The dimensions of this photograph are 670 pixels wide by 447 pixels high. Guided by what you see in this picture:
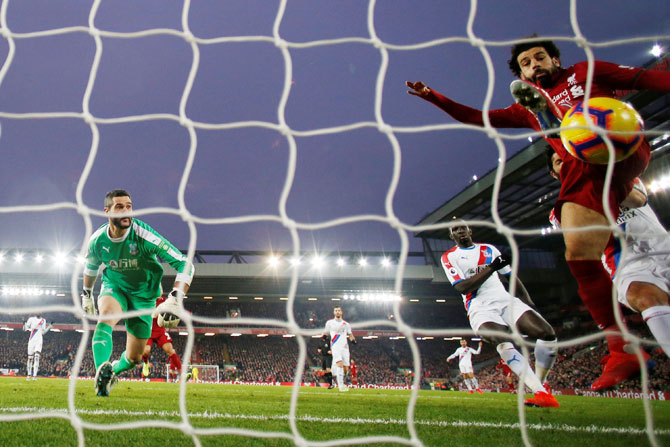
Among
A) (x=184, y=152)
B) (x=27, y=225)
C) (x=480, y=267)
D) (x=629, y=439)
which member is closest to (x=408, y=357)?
(x=480, y=267)

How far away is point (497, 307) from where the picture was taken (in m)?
5.05

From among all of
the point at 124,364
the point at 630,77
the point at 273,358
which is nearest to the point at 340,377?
the point at 124,364

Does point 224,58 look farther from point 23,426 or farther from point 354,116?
point 23,426

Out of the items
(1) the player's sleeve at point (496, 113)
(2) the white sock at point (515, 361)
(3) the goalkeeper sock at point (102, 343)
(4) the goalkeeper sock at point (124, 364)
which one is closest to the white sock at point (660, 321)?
(1) the player's sleeve at point (496, 113)

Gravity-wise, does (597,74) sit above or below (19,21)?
below

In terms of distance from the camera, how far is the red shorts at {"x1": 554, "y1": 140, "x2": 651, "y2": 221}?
253 cm

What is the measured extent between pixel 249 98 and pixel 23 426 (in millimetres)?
49864

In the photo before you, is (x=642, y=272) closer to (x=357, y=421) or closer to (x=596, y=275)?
(x=596, y=275)

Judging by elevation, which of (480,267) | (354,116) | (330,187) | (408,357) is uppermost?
(354,116)


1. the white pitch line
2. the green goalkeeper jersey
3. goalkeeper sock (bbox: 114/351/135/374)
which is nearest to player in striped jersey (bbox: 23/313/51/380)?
goalkeeper sock (bbox: 114/351/135/374)

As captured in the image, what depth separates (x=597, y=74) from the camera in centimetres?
263

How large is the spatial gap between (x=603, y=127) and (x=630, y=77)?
1.73 ft

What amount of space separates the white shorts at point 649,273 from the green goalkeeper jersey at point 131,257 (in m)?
3.63

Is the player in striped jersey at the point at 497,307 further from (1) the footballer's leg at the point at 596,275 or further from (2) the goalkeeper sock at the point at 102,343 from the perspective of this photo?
(2) the goalkeeper sock at the point at 102,343
